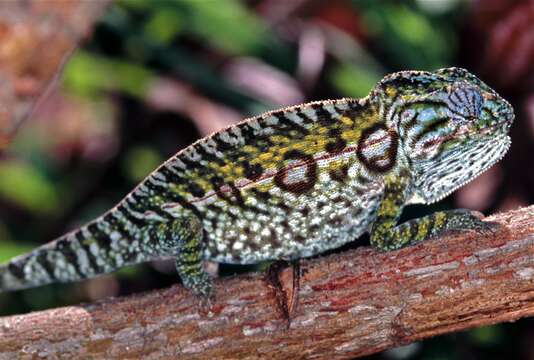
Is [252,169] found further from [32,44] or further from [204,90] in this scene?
[204,90]

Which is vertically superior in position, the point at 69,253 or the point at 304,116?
the point at 304,116

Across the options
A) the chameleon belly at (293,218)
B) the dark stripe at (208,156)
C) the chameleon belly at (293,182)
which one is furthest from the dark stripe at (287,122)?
the dark stripe at (208,156)

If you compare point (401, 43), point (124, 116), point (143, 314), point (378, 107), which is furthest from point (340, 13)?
point (143, 314)

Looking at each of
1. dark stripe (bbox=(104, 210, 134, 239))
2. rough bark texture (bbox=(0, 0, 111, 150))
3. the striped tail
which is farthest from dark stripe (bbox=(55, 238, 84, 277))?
rough bark texture (bbox=(0, 0, 111, 150))

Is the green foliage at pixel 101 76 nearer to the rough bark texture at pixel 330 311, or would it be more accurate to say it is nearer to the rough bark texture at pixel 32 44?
the rough bark texture at pixel 32 44

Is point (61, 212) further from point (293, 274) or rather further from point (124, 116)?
A: point (293, 274)

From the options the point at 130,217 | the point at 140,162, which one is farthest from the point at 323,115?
the point at 140,162
